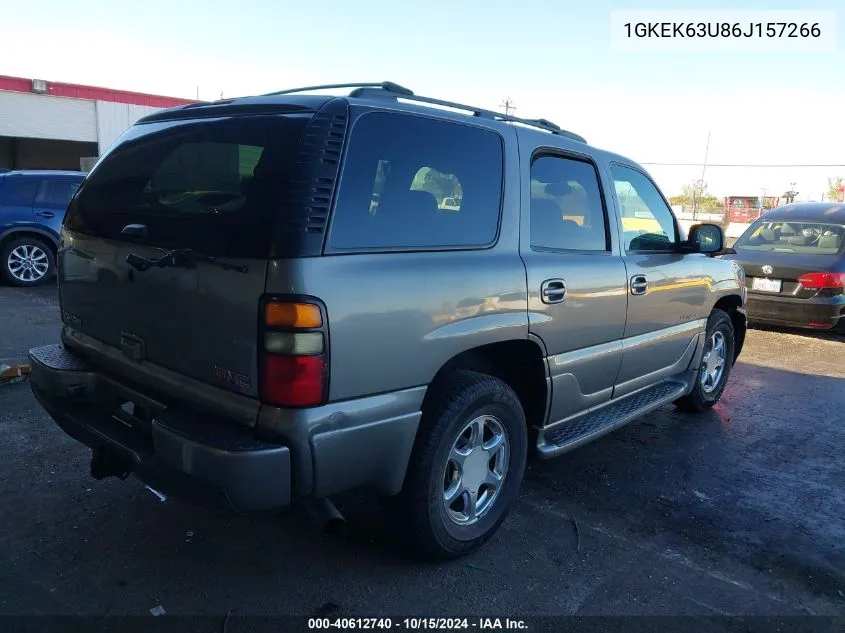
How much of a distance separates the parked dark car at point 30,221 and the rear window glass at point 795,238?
32.7 feet

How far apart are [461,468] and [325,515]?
75cm

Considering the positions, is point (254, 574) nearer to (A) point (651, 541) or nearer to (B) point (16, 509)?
(B) point (16, 509)

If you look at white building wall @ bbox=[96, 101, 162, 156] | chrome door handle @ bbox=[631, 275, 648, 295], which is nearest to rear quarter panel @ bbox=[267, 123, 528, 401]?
chrome door handle @ bbox=[631, 275, 648, 295]

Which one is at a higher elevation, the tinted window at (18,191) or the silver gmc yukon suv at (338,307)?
the tinted window at (18,191)

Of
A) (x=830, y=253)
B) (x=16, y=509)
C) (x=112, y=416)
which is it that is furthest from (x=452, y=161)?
(x=830, y=253)

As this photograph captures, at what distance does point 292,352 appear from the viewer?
229 centimetres

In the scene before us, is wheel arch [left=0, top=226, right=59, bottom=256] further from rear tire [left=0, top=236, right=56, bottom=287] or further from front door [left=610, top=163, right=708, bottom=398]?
front door [left=610, top=163, right=708, bottom=398]

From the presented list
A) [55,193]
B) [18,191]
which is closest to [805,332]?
[55,193]

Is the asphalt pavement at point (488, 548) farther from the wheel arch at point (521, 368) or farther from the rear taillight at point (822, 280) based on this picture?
the rear taillight at point (822, 280)

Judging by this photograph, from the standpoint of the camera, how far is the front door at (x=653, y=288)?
13.2 ft

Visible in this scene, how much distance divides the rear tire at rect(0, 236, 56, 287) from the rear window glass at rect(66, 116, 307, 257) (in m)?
7.98

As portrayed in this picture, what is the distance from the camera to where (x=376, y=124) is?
2629 millimetres

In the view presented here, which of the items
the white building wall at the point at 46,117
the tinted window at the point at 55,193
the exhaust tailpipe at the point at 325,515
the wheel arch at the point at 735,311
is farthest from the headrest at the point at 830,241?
the white building wall at the point at 46,117

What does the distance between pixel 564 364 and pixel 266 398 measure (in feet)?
5.62
